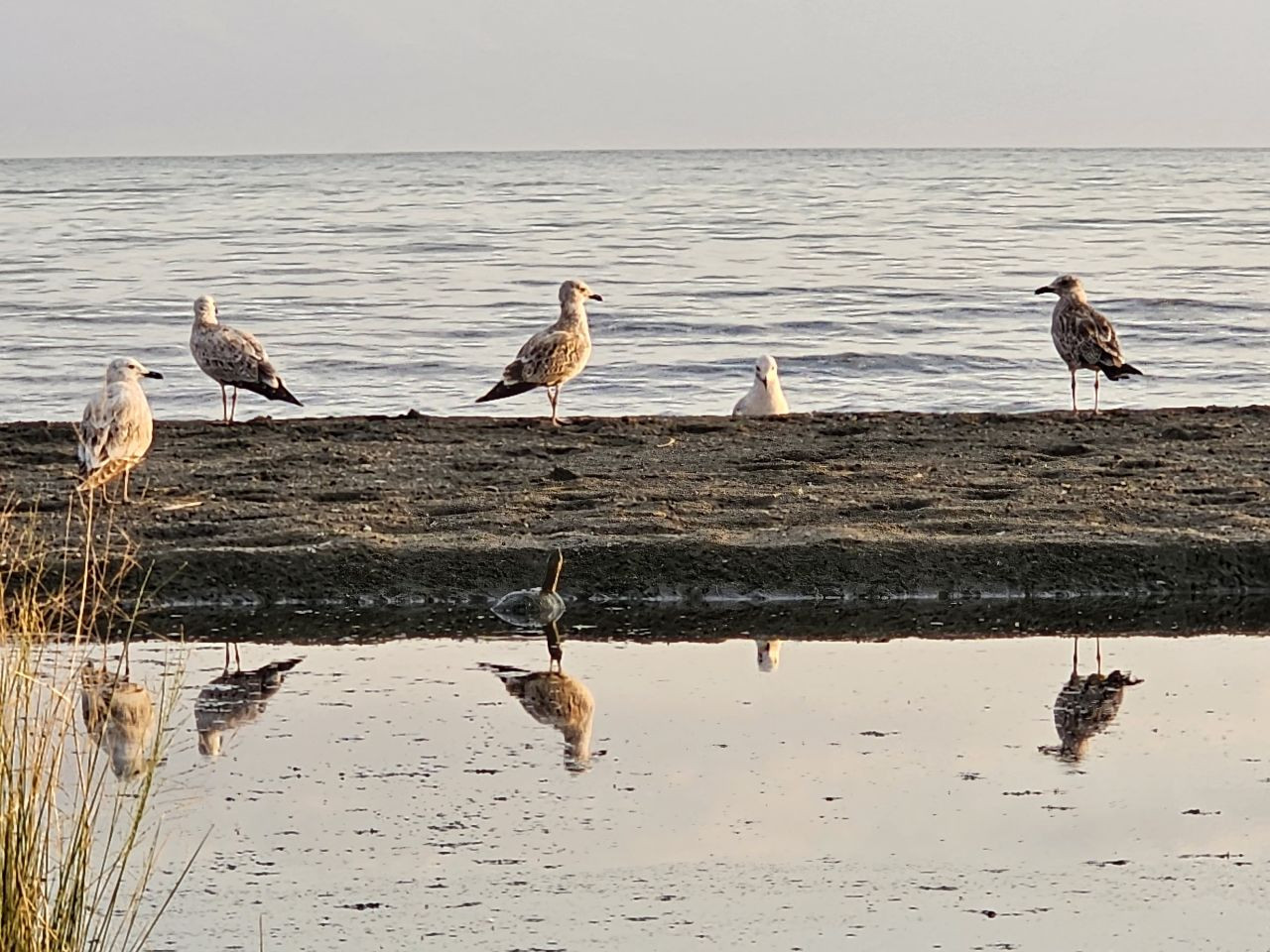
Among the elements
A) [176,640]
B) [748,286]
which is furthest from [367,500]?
[748,286]

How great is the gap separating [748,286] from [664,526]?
20.4m

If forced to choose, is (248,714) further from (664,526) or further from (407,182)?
(407,182)

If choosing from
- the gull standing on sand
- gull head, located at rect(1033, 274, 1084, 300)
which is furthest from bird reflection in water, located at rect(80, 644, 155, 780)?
gull head, located at rect(1033, 274, 1084, 300)

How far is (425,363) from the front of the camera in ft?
77.4

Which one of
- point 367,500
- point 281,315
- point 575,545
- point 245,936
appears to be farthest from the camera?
point 281,315

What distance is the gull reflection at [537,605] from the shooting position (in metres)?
8.96

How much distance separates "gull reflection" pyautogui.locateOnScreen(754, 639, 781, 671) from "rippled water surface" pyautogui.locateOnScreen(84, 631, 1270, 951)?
0.07ft

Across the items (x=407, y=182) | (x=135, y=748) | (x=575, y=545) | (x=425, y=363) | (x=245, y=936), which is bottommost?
(x=245, y=936)

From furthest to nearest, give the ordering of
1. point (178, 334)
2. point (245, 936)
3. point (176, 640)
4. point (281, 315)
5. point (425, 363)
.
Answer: point (281, 315)
point (178, 334)
point (425, 363)
point (176, 640)
point (245, 936)

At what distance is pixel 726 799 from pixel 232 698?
2147 millimetres

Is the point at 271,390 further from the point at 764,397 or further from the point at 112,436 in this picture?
the point at 112,436

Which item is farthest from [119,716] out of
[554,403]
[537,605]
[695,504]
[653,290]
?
[653,290]

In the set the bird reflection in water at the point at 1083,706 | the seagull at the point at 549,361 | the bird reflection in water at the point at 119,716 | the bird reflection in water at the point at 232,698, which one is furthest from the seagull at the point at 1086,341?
the bird reflection in water at the point at 119,716

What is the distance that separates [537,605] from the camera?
9.02m
